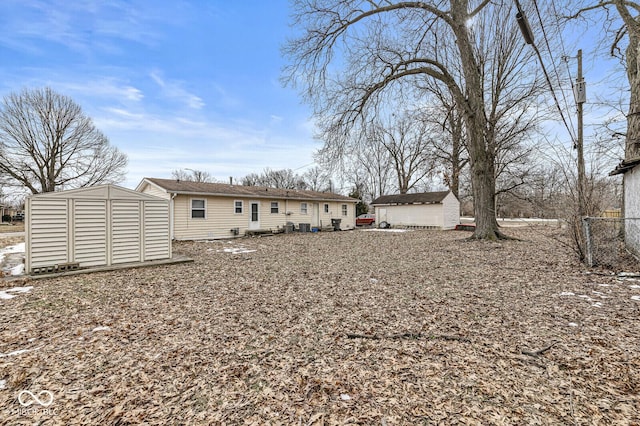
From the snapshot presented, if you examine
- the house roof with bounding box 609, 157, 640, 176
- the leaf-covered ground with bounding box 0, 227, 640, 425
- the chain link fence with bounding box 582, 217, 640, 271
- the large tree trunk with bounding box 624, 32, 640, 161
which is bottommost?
the leaf-covered ground with bounding box 0, 227, 640, 425

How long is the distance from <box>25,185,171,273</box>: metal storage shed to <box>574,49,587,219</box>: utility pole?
35.0 feet

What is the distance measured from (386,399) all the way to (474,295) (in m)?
3.31

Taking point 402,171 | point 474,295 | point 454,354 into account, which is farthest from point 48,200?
point 402,171

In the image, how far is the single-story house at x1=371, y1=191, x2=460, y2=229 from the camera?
67.4 feet

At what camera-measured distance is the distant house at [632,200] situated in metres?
6.98

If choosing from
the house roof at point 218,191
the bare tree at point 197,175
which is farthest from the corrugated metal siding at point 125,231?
the bare tree at point 197,175

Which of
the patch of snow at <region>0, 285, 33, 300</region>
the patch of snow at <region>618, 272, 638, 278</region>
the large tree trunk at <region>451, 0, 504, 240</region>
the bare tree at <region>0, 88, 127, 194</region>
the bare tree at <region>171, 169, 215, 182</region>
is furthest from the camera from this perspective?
the bare tree at <region>171, 169, 215, 182</region>

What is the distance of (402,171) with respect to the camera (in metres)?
30.9

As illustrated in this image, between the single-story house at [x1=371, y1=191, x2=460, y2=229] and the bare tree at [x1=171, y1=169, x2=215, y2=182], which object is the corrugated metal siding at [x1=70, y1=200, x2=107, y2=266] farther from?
the bare tree at [x1=171, y1=169, x2=215, y2=182]

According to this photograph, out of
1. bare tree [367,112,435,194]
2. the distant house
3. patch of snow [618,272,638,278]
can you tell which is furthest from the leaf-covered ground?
bare tree [367,112,435,194]

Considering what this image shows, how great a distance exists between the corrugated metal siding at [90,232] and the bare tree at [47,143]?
21.5 m

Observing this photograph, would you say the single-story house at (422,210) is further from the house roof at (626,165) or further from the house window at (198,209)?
the house window at (198,209)

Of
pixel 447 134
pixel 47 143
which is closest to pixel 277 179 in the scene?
pixel 47 143

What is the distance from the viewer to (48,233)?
648cm
